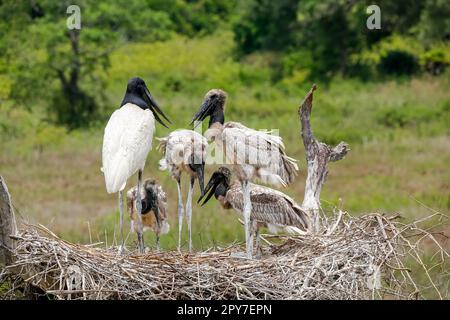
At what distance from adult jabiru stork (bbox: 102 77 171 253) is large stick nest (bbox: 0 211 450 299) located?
617 millimetres

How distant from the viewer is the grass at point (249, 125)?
19.3m

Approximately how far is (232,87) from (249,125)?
4555 mm

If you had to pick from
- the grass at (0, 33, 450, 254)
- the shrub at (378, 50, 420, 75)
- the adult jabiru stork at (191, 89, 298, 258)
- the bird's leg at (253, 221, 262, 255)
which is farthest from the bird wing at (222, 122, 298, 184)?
the shrub at (378, 50, 420, 75)

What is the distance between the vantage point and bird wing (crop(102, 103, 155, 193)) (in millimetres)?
9867

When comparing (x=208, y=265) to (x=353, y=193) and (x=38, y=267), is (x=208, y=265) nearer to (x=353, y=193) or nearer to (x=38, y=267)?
(x=38, y=267)

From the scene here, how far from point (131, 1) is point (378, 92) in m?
6.24

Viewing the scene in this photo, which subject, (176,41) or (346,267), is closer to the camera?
(346,267)

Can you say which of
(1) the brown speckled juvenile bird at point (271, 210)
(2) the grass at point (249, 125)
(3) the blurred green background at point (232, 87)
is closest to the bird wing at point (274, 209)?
(1) the brown speckled juvenile bird at point (271, 210)

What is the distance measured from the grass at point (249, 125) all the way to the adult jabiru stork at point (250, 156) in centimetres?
364

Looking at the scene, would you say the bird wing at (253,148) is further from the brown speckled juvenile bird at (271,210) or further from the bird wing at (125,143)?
the bird wing at (125,143)

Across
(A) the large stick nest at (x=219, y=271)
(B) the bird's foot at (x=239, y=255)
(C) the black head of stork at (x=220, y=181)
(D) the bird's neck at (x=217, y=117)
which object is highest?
(D) the bird's neck at (x=217, y=117)

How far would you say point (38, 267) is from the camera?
8930mm

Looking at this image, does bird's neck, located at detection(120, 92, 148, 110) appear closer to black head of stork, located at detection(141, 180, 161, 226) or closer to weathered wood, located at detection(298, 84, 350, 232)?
black head of stork, located at detection(141, 180, 161, 226)
